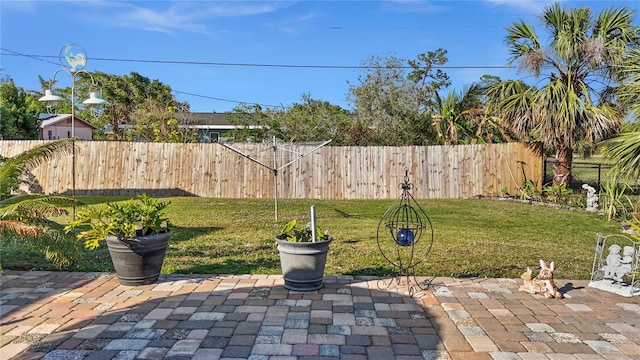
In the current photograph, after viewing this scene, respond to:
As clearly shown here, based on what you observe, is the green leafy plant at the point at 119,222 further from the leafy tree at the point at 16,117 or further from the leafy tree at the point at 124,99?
the leafy tree at the point at 124,99

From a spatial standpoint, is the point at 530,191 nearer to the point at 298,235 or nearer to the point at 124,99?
the point at 298,235

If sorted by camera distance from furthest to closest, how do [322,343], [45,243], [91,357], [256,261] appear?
[256,261]
[45,243]
[322,343]
[91,357]

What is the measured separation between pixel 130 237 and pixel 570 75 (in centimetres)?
1042

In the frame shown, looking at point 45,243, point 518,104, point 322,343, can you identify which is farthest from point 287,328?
point 518,104

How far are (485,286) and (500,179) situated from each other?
8520 mm

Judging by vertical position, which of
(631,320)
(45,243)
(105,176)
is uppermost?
(105,176)

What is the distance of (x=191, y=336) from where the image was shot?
3094 millimetres

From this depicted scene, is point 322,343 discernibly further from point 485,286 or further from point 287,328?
point 485,286

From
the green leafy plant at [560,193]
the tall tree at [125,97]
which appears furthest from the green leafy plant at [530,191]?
the tall tree at [125,97]

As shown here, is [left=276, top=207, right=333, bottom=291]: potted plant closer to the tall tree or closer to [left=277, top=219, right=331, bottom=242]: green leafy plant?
[left=277, top=219, right=331, bottom=242]: green leafy plant

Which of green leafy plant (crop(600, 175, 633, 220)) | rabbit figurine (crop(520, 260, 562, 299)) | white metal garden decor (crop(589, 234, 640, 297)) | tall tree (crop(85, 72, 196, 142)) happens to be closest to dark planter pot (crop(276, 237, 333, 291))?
rabbit figurine (crop(520, 260, 562, 299))

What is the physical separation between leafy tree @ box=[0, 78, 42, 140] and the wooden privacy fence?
4.29m

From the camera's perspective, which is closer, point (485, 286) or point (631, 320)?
point (631, 320)

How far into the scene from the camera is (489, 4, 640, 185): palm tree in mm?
9900
